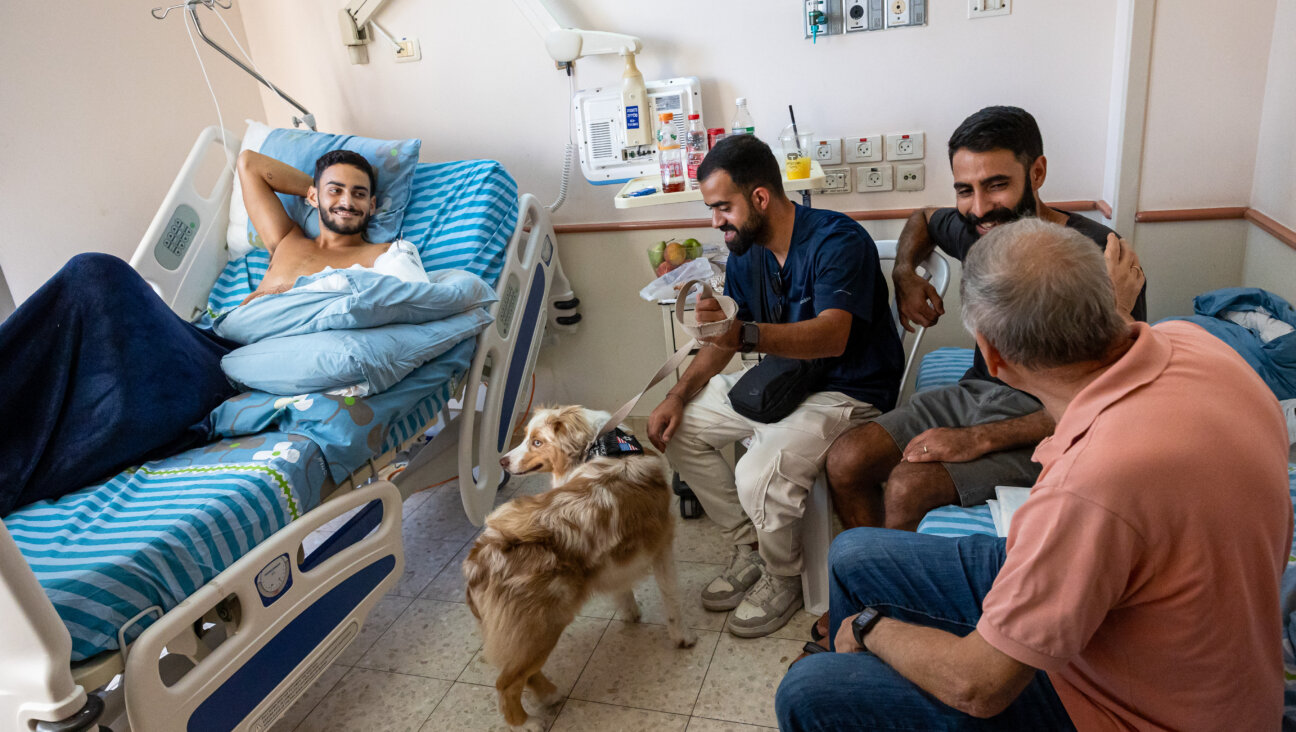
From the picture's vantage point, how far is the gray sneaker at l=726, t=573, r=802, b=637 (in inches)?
82.1

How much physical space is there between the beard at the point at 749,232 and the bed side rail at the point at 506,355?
30.8 inches

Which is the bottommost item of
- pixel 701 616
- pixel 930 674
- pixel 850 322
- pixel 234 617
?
pixel 701 616

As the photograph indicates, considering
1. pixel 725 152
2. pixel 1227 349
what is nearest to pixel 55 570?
pixel 725 152

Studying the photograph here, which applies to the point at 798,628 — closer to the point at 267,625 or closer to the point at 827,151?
the point at 267,625

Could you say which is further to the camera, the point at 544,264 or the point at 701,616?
the point at 544,264

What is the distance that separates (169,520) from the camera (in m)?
1.51

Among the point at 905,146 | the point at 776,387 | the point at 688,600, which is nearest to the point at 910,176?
the point at 905,146

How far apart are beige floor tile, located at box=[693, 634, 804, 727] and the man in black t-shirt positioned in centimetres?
A: 37

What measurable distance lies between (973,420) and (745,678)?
82 centimetres

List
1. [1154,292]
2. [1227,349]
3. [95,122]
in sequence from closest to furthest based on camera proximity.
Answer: [1227,349], [1154,292], [95,122]

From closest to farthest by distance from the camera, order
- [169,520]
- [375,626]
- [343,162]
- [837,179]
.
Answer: [169,520] < [375,626] < [343,162] < [837,179]

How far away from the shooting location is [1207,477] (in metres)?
0.87

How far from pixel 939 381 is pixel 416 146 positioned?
1.92m

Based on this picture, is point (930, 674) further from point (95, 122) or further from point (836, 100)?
point (95, 122)
